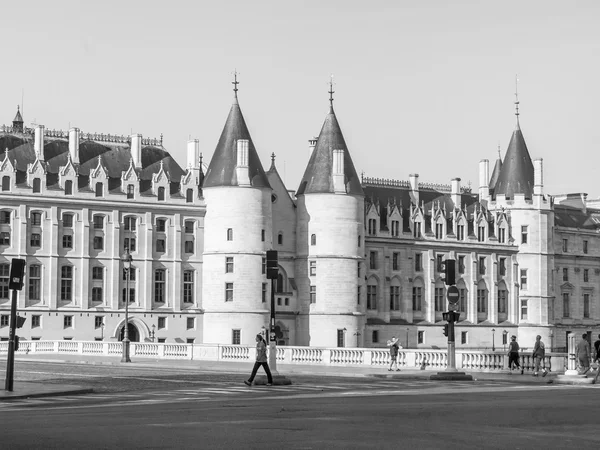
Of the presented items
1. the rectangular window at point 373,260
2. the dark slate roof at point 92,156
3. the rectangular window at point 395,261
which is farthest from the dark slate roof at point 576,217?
the dark slate roof at point 92,156

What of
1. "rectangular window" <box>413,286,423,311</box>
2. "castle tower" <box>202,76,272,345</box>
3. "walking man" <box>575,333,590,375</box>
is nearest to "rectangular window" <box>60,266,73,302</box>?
"castle tower" <box>202,76,272,345</box>

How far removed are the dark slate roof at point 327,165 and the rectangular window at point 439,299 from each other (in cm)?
1690

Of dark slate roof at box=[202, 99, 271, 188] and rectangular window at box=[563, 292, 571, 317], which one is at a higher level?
dark slate roof at box=[202, 99, 271, 188]

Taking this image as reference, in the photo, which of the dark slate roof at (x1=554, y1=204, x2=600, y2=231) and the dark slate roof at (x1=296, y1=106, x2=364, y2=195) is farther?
the dark slate roof at (x1=554, y1=204, x2=600, y2=231)

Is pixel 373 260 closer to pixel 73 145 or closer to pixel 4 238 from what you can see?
pixel 73 145

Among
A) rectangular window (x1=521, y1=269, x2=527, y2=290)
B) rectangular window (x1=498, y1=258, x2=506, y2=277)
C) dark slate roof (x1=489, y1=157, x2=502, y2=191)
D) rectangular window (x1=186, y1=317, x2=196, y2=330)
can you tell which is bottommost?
rectangular window (x1=186, y1=317, x2=196, y2=330)

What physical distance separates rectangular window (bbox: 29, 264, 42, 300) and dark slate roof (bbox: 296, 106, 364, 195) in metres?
21.1

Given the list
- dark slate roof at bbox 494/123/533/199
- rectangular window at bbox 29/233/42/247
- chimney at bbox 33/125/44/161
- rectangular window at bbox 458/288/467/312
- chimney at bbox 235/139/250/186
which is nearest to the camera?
rectangular window at bbox 29/233/42/247

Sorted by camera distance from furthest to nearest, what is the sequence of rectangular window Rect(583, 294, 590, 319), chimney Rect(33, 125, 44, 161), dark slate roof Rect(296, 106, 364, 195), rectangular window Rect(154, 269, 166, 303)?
rectangular window Rect(583, 294, 590, 319)
dark slate roof Rect(296, 106, 364, 195)
rectangular window Rect(154, 269, 166, 303)
chimney Rect(33, 125, 44, 161)

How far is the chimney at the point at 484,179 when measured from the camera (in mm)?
123688

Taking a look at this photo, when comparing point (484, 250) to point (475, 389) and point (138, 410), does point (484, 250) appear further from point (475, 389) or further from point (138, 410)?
point (138, 410)

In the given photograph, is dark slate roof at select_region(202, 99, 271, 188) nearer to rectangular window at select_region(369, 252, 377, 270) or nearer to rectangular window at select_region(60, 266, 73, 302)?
rectangular window at select_region(60, 266, 73, 302)

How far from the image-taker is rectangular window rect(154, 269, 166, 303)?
326 feet

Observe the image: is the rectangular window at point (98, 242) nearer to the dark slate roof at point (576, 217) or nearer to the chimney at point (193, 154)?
the chimney at point (193, 154)
